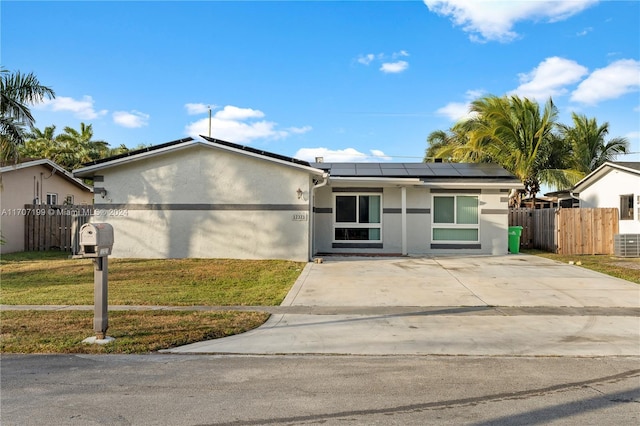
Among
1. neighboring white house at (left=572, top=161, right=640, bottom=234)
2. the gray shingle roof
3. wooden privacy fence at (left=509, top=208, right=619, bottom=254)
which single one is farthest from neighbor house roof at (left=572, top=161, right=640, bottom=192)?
the gray shingle roof

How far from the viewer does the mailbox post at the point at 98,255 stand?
612cm

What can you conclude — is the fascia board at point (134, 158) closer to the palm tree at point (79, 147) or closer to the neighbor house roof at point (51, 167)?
the neighbor house roof at point (51, 167)

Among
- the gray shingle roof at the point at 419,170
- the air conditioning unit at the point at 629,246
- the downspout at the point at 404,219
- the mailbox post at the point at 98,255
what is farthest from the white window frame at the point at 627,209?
the mailbox post at the point at 98,255

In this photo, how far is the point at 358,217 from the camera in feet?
58.1

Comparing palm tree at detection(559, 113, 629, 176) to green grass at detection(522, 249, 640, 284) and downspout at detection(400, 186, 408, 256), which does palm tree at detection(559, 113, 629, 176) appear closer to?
green grass at detection(522, 249, 640, 284)

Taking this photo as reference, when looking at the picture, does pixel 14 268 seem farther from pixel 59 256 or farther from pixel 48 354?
pixel 48 354

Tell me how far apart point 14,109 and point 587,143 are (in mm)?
26738

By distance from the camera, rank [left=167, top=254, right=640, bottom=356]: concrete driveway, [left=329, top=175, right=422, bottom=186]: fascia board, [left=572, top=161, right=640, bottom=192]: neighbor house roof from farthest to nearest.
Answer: [left=572, top=161, right=640, bottom=192]: neighbor house roof < [left=329, top=175, right=422, bottom=186]: fascia board < [left=167, top=254, right=640, bottom=356]: concrete driveway

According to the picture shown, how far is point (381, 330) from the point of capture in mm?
7047

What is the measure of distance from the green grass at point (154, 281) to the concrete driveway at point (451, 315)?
0.90 metres

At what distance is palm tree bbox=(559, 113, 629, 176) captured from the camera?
2488 centimetres

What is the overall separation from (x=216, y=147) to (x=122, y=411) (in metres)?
11.7

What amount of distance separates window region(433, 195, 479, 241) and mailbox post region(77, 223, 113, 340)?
533 inches

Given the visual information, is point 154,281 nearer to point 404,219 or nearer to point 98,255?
point 98,255
